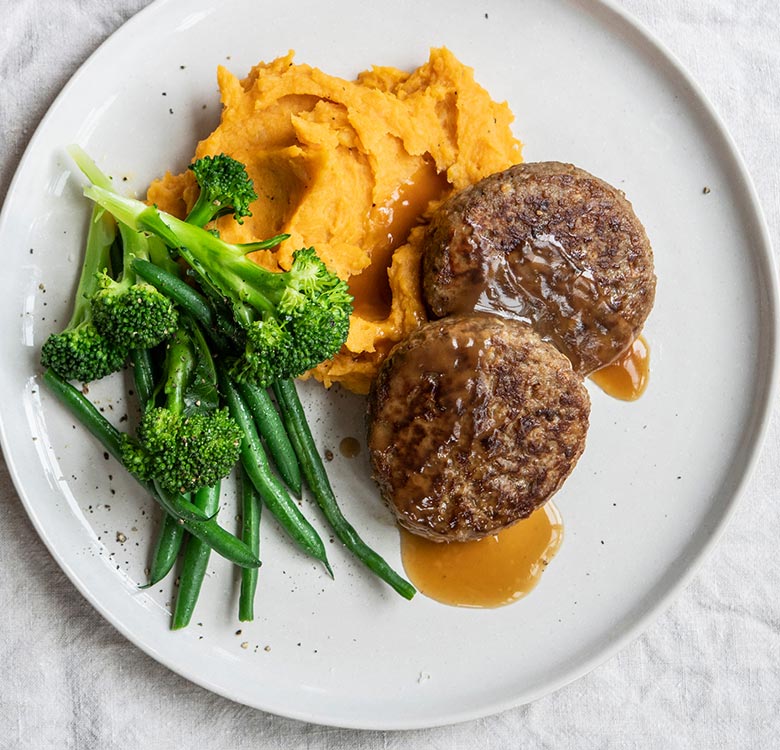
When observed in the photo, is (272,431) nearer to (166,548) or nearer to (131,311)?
(166,548)

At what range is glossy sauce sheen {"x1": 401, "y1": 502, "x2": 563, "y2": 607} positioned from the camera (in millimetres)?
4375

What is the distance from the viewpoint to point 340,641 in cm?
434

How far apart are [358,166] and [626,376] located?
6.33ft

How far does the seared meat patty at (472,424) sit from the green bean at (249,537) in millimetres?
717

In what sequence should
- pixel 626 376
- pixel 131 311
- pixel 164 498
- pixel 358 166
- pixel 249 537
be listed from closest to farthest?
pixel 131 311, pixel 164 498, pixel 358 166, pixel 249 537, pixel 626 376

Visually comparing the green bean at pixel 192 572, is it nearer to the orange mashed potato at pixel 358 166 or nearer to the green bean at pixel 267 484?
the green bean at pixel 267 484

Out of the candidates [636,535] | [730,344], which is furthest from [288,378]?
[730,344]

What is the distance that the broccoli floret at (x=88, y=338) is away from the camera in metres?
3.91

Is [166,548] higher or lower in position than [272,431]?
lower

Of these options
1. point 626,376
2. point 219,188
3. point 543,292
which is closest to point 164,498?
point 219,188

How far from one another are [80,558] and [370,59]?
317cm

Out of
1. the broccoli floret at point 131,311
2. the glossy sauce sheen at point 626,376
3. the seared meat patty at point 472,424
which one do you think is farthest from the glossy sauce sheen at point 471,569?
the broccoli floret at point 131,311

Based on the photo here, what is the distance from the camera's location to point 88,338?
12.8 feet

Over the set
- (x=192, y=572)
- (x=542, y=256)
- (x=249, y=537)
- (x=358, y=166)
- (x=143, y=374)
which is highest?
(x=542, y=256)
